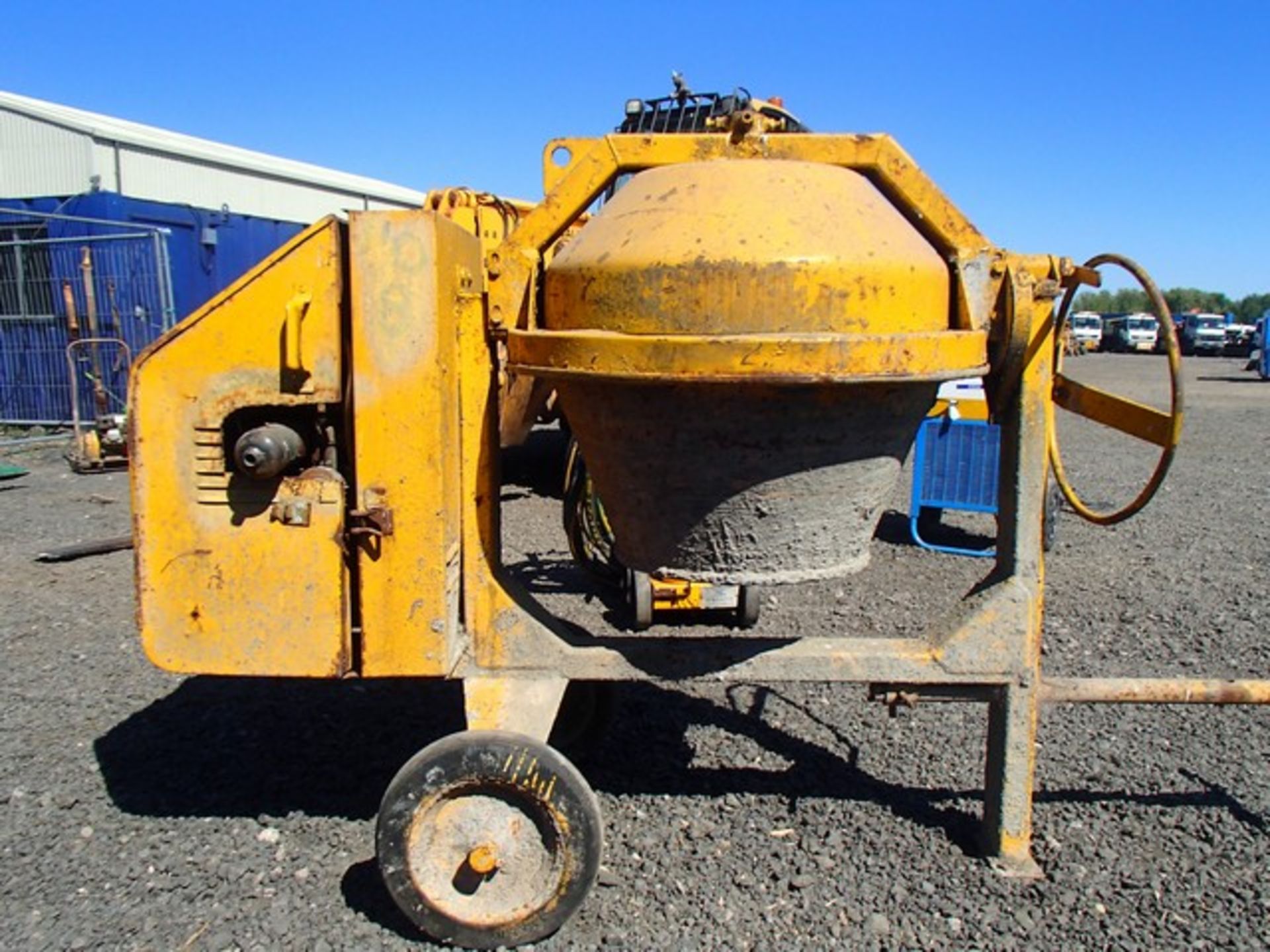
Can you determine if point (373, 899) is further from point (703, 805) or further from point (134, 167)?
point (134, 167)

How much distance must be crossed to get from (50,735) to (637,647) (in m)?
2.32

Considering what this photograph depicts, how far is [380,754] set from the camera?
11.6 feet

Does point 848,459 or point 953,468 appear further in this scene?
point 953,468

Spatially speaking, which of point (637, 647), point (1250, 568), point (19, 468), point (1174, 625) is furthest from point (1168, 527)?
point (19, 468)

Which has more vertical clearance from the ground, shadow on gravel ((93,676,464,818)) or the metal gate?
the metal gate

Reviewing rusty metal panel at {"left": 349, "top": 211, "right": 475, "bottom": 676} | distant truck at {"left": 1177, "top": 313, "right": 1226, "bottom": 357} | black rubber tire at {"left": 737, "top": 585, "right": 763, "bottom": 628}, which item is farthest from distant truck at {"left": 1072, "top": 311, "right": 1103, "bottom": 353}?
rusty metal panel at {"left": 349, "top": 211, "right": 475, "bottom": 676}

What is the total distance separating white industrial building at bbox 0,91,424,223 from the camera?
15.1 metres

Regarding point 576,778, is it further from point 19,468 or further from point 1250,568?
point 19,468

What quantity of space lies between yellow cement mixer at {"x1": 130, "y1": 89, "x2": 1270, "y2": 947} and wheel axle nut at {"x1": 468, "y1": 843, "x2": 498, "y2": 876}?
2 cm

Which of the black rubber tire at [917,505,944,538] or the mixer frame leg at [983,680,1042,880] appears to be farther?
the black rubber tire at [917,505,944,538]

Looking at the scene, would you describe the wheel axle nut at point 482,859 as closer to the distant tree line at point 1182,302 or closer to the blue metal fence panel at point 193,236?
the blue metal fence panel at point 193,236

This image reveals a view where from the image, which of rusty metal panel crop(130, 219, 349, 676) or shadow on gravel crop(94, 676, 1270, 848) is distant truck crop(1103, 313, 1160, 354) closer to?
shadow on gravel crop(94, 676, 1270, 848)

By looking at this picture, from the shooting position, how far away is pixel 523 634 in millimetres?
2760

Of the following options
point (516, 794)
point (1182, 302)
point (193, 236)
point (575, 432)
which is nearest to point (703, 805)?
point (516, 794)
